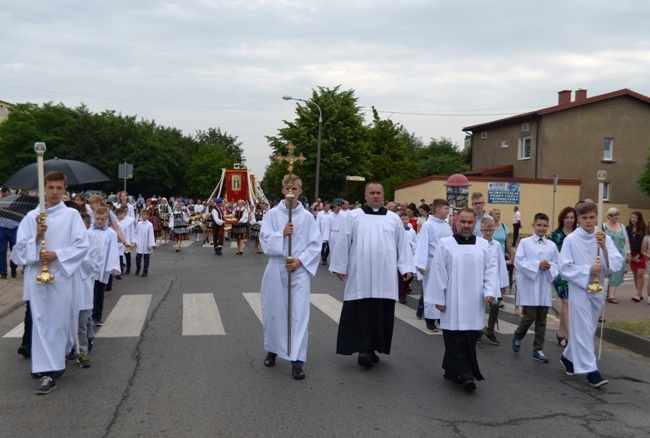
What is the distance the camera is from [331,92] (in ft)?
155

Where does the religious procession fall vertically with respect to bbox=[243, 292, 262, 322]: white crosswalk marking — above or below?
above

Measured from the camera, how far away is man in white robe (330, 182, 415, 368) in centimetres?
733

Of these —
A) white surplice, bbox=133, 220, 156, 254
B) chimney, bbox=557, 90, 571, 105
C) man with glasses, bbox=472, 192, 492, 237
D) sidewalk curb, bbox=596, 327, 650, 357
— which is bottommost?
sidewalk curb, bbox=596, 327, 650, 357

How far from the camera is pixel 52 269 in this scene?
20.6 feet

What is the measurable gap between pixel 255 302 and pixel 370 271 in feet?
15.4

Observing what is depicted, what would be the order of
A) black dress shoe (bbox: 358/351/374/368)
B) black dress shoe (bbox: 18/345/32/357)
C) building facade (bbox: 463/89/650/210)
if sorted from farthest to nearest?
1. building facade (bbox: 463/89/650/210)
2. black dress shoe (bbox: 18/345/32/357)
3. black dress shoe (bbox: 358/351/374/368)

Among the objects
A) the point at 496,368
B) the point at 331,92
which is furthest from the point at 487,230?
the point at 331,92

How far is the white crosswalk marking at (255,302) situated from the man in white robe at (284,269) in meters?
2.91

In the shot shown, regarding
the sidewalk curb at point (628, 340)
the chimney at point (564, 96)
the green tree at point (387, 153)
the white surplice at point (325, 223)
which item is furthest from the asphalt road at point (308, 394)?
the green tree at point (387, 153)

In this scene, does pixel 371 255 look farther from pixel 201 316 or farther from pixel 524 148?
pixel 524 148

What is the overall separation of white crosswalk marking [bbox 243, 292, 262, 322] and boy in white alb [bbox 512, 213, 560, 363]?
12.8 ft

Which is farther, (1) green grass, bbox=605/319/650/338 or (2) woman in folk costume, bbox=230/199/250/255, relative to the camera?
(2) woman in folk costume, bbox=230/199/250/255

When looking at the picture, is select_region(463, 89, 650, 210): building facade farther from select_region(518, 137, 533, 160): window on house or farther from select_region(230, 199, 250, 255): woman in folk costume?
select_region(230, 199, 250, 255): woman in folk costume

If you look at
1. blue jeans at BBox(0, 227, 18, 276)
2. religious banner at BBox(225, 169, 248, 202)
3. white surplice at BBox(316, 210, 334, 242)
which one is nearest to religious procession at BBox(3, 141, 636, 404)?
blue jeans at BBox(0, 227, 18, 276)
